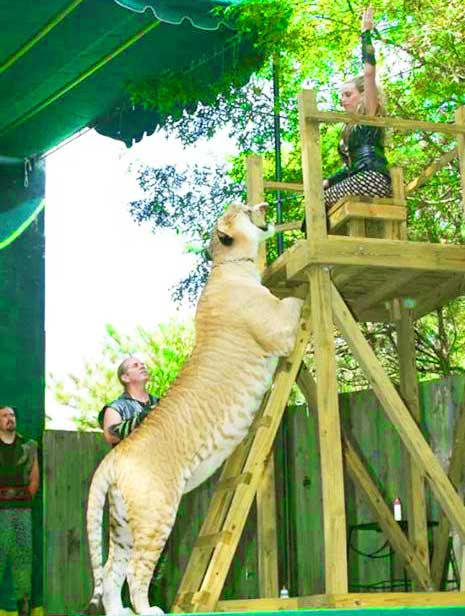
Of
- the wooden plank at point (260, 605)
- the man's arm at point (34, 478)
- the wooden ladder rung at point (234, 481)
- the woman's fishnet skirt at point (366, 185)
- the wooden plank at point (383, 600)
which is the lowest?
the wooden plank at point (260, 605)

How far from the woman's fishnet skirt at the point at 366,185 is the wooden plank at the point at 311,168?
25 cm

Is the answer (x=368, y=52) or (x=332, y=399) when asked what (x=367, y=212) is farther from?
(x=332, y=399)

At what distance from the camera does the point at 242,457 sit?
6168mm

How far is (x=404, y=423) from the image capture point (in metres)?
5.91

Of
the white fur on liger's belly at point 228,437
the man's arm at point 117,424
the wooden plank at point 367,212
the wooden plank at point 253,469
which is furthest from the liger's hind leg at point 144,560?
the wooden plank at point 367,212

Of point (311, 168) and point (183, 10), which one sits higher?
point (183, 10)

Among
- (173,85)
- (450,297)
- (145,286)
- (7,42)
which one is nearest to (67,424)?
(145,286)

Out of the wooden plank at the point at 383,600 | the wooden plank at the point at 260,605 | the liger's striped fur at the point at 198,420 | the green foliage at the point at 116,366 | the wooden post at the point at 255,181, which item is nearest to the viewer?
the wooden plank at the point at 383,600

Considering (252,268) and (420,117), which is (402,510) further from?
(420,117)

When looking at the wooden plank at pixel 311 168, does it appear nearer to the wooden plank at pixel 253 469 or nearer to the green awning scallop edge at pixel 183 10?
the wooden plank at pixel 253 469

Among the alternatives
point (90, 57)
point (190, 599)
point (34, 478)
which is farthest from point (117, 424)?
point (90, 57)

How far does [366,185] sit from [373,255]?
0.42 meters

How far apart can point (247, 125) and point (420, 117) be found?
99.1 inches

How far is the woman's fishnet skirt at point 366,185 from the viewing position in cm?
620
